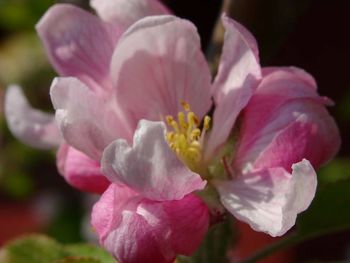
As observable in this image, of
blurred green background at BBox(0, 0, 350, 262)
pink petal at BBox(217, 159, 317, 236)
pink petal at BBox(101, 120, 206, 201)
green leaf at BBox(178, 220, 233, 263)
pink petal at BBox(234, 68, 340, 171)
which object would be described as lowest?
blurred green background at BBox(0, 0, 350, 262)

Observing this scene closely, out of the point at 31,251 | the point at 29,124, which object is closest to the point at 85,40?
the point at 29,124

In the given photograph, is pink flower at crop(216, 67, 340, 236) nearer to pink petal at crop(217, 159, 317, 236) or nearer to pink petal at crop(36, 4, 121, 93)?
pink petal at crop(217, 159, 317, 236)

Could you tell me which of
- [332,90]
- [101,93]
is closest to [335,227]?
[101,93]

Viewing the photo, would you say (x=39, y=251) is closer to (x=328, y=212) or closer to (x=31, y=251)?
(x=31, y=251)

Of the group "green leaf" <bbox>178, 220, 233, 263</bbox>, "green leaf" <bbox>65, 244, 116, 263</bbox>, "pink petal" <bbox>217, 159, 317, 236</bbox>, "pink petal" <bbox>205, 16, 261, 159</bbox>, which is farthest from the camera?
"green leaf" <bbox>65, 244, 116, 263</bbox>

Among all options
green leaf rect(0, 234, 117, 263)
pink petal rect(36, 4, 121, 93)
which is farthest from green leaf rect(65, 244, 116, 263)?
pink petal rect(36, 4, 121, 93)

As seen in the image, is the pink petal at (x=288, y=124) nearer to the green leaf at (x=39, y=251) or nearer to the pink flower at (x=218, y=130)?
the pink flower at (x=218, y=130)

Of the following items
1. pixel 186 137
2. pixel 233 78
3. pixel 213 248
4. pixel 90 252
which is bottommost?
pixel 90 252

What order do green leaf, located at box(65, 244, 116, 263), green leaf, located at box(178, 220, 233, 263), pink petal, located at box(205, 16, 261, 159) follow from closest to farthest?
1. pink petal, located at box(205, 16, 261, 159)
2. green leaf, located at box(178, 220, 233, 263)
3. green leaf, located at box(65, 244, 116, 263)
